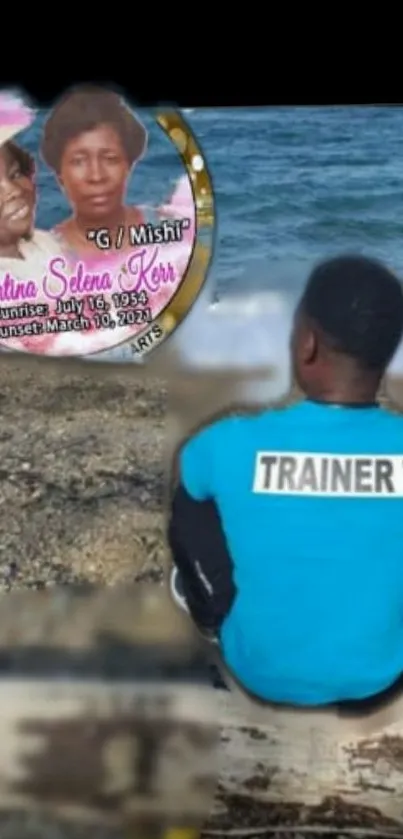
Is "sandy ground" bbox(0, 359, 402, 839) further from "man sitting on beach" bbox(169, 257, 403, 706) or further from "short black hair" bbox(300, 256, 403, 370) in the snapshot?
"short black hair" bbox(300, 256, 403, 370)

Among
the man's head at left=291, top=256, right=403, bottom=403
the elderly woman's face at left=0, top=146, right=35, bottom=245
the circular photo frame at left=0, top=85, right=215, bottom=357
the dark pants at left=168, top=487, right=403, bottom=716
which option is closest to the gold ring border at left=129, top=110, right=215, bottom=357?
the circular photo frame at left=0, top=85, right=215, bottom=357

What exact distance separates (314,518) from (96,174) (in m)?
0.95

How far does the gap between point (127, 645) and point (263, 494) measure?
47 cm

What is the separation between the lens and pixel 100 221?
3.01 meters

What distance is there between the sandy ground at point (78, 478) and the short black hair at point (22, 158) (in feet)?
1.48

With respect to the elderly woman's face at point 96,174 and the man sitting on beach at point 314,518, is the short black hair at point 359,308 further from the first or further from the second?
the elderly woman's face at point 96,174

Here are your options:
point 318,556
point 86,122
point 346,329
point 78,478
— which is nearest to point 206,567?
point 318,556

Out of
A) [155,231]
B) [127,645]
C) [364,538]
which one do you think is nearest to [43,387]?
[155,231]

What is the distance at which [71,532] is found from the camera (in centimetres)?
302

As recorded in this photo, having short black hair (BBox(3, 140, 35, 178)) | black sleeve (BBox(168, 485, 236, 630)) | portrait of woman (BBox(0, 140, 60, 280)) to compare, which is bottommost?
black sleeve (BBox(168, 485, 236, 630))

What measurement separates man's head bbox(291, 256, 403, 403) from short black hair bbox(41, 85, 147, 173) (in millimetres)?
525

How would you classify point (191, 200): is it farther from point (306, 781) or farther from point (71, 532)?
point (306, 781)

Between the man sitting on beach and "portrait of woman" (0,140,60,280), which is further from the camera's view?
"portrait of woman" (0,140,60,280)

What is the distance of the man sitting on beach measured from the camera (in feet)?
9.59
